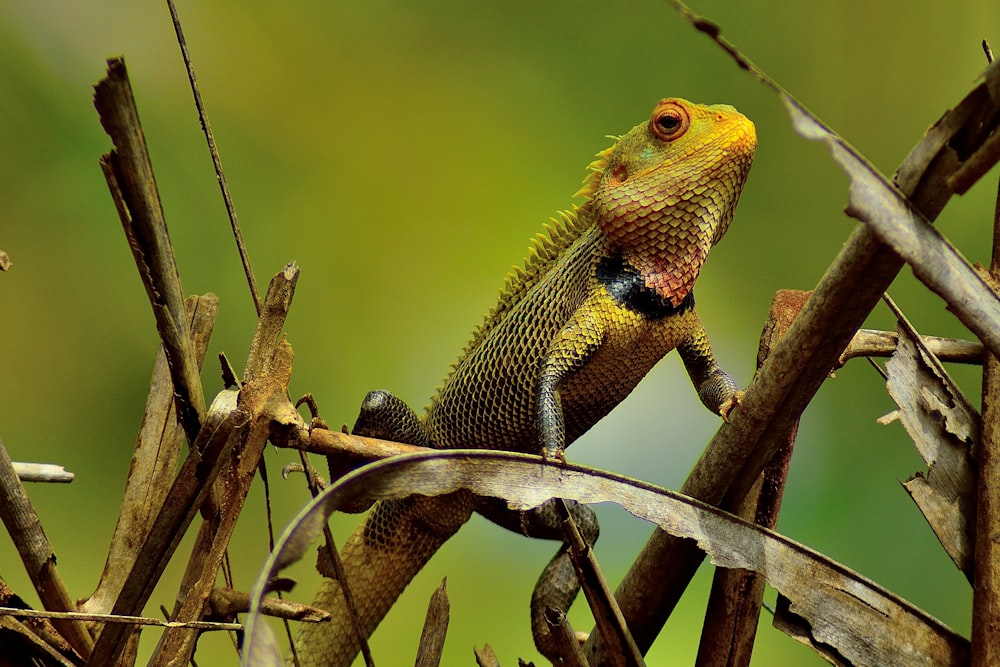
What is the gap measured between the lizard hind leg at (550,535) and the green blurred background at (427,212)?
534 millimetres

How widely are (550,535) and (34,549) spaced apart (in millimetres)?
783

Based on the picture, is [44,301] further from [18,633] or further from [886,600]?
[886,600]

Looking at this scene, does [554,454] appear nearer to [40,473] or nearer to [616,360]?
[616,360]

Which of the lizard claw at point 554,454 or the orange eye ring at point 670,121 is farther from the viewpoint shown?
the orange eye ring at point 670,121

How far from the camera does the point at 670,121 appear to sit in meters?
1.36

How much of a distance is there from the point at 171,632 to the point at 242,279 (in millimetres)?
1108

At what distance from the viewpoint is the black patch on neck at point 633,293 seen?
52.5 inches

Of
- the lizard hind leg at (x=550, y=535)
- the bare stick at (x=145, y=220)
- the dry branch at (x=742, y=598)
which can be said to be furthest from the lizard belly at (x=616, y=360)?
the bare stick at (x=145, y=220)

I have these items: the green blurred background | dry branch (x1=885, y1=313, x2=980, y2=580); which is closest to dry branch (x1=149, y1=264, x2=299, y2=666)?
dry branch (x1=885, y1=313, x2=980, y2=580)

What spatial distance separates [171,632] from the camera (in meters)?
1.13

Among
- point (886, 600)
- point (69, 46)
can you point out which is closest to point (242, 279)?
point (69, 46)

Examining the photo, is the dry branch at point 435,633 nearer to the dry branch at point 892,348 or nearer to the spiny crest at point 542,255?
the spiny crest at point 542,255

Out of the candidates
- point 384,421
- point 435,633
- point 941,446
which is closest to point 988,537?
point 941,446

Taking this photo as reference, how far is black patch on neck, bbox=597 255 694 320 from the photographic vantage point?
1.33 m
